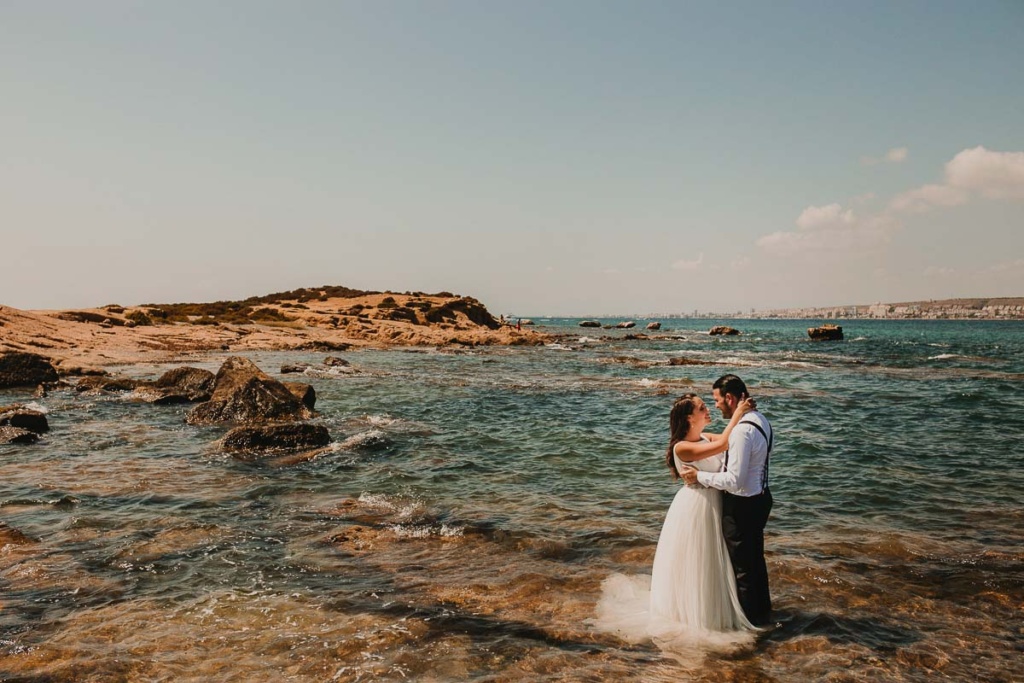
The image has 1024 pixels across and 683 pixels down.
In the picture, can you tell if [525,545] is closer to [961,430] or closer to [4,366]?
[961,430]

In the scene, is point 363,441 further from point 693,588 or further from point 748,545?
point 748,545

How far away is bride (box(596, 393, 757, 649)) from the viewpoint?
6254 mm

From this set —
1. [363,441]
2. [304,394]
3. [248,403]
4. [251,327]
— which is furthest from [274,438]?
[251,327]

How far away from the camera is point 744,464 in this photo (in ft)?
20.1

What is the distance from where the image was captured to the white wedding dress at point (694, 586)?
248 inches

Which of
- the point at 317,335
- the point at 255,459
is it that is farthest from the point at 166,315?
the point at 255,459

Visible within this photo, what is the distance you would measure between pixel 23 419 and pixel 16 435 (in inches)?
29.2

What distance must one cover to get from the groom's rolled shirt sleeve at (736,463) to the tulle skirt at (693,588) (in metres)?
0.28

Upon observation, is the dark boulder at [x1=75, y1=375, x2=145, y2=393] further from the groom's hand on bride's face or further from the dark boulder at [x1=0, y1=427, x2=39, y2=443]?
the groom's hand on bride's face

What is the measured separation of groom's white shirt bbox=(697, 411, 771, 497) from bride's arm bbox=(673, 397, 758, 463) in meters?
0.06

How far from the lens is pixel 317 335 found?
2299 inches

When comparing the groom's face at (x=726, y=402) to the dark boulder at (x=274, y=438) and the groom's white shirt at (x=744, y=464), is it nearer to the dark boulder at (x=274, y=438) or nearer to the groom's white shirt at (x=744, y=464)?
the groom's white shirt at (x=744, y=464)

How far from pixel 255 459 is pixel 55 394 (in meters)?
16.1

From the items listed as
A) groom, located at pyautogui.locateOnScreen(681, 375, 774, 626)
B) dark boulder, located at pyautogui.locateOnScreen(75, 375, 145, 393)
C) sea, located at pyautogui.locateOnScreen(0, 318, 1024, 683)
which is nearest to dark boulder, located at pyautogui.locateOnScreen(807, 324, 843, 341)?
sea, located at pyautogui.locateOnScreen(0, 318, 1024, 683)
